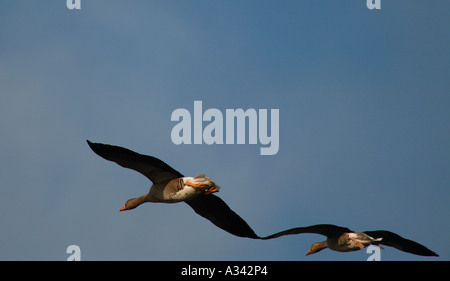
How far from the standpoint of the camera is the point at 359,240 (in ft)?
59.6

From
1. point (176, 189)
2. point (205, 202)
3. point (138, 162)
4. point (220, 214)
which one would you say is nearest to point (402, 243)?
point (220, 214)

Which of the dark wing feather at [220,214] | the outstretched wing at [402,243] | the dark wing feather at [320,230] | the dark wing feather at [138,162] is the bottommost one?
the outstretched wing at [402,243]

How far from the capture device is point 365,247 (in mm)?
18359

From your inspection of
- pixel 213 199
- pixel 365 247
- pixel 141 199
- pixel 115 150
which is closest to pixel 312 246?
pixel 365 247

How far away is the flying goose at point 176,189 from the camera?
16.3 m

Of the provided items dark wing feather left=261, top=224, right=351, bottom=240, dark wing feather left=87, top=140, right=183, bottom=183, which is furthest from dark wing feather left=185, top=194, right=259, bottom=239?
dark wing feather left=87, top=140, right=183, bottom=183

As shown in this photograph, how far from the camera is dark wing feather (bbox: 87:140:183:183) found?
16.2m

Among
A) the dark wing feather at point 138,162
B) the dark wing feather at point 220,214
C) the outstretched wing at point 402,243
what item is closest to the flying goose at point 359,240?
the outstretched wing at point 402,243

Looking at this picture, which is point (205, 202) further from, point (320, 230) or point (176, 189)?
point (320, 230)

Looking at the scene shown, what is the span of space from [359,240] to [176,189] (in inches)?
187

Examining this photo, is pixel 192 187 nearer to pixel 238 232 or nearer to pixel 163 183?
pixel 163 183

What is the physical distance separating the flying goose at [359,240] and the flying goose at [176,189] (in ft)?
6.10

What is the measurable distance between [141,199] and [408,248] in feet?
22.7

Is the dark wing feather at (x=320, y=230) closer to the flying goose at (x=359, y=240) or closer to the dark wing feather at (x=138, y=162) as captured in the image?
the flying goose at (x=359, y=240)
